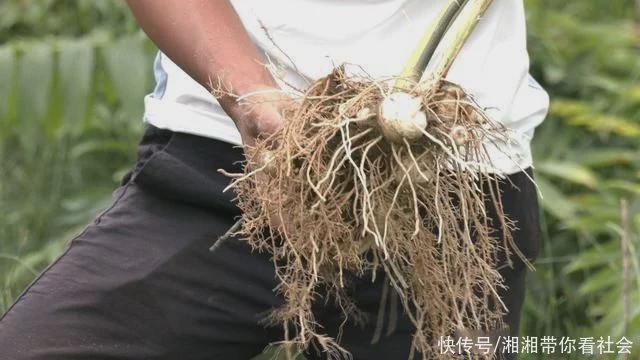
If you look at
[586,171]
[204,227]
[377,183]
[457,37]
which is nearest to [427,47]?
[457,37]

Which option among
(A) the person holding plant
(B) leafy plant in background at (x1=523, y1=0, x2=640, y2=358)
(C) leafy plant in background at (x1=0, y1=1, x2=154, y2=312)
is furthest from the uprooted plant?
(C) leafy plant in background at (x1=0, y1=1, x2=154, y2=312)

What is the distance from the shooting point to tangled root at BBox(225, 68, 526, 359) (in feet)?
4.06

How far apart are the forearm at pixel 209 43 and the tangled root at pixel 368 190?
7 centimetres

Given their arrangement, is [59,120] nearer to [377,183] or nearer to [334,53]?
[334,53]

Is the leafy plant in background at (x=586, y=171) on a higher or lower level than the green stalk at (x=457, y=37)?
lower

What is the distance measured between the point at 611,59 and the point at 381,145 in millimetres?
2125

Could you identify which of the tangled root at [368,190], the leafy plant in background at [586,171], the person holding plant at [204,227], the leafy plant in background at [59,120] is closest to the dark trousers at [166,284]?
the person holding plant at [204,227]

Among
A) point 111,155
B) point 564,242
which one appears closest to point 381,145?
point 564,242

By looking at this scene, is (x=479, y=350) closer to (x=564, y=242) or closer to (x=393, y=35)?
(x=393, y=35)

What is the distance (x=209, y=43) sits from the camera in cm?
131

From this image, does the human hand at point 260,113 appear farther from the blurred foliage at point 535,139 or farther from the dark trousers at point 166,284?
the blurred foliage at point 535,139

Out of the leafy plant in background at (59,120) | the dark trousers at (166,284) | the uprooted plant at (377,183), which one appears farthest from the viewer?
the leafy plant in background at (59,120)

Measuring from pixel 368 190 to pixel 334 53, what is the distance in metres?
0.28

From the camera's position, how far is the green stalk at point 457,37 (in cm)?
126
